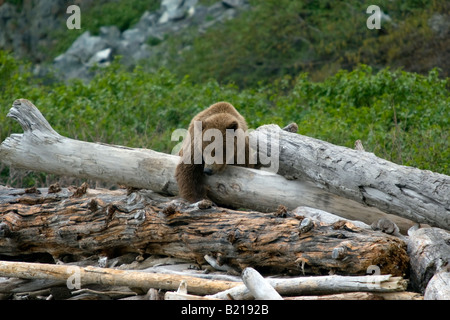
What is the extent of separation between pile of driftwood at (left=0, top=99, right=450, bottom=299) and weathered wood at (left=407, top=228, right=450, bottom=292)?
0.01 meters

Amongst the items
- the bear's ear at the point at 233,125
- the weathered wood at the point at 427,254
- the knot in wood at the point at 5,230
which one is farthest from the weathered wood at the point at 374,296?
the knot in wood at the point at 5,230

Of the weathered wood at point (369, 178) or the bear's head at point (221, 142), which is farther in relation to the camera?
the bear's head at point (221, 142)

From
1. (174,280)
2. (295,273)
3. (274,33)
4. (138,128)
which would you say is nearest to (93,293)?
(174,280)

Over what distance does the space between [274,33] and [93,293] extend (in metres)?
17.5

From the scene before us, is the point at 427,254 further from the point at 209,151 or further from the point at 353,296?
the point at 209,151

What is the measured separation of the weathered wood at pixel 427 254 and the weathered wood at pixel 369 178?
0.66 ft

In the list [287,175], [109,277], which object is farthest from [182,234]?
[287,175]

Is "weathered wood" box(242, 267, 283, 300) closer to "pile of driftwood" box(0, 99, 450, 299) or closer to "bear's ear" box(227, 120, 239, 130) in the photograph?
"pile of driftwood" box(0, 99, 450, 299)

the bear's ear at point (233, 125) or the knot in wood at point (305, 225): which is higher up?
the bear's ear at point (233, 125)

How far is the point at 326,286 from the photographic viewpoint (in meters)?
5.10

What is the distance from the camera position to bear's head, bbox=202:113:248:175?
676 cm

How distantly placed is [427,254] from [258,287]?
156 centimetres

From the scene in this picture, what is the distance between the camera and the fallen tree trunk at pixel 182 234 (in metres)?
5.44

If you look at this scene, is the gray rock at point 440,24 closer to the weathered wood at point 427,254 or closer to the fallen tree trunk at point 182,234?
the fallen tree trunk at point 182,234
